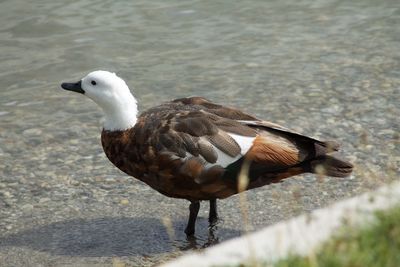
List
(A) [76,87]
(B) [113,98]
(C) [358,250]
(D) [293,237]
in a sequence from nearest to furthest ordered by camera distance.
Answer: (C) [358,250]
(D) [293,237]
(B) [113,98]
(A) [76,87]

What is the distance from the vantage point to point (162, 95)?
1059 cm

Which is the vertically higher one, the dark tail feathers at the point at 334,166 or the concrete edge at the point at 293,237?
the concrete edge at the point at 293,237

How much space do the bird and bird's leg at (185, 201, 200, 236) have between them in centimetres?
9

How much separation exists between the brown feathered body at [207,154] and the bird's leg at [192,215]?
18 cm

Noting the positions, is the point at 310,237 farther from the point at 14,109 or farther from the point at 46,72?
the point at 46,72

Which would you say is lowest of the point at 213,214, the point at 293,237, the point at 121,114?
the point at 213,214

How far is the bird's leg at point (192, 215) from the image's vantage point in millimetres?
7043

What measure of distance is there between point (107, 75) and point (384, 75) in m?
4.45

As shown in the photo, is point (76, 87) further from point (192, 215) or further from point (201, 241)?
point (201, 241)

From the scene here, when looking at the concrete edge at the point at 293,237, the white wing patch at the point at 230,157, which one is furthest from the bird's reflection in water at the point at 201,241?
the concrete edge at the point at 293,237

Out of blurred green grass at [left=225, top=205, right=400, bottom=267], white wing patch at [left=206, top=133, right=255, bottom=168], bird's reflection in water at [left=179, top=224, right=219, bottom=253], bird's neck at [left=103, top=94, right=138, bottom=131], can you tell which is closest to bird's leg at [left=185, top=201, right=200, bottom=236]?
bird's reflection in water at [left=179, top=224, right=219, bottom=253]

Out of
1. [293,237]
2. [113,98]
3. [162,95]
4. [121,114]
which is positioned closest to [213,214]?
[121,114]

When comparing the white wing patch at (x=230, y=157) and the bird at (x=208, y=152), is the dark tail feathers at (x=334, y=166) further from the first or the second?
the white wing patch at (x=230, y=157)

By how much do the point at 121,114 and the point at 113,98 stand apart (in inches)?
7.8
